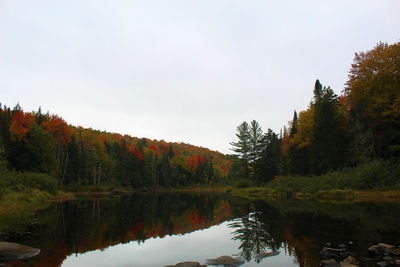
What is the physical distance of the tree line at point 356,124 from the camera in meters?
35.2

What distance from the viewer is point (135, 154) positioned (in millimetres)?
106375

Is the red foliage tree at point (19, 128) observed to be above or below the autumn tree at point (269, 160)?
above

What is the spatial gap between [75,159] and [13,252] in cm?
6813

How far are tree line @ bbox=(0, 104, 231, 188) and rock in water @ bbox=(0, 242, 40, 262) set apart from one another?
23754 millimetres

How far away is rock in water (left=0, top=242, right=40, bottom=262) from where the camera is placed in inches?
370

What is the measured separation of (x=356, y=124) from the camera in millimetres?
39344

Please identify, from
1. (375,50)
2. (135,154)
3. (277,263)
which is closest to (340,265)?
(277,263)

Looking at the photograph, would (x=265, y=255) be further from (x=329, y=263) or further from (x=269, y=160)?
(x=269, y=160)

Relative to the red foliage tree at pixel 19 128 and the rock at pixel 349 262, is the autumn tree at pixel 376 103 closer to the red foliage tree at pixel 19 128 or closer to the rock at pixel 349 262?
the rock at pixel 349 262

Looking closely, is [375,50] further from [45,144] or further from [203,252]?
[45,144]

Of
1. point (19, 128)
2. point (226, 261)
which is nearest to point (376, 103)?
point (226, 261)

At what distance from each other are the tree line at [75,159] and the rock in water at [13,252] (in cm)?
2375

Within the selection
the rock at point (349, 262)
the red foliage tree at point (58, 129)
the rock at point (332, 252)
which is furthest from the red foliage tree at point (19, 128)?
the rock at point (349, 262)

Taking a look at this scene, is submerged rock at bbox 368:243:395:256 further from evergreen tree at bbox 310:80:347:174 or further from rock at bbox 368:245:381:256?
evergreen tree at bbox 310:80:347:174
